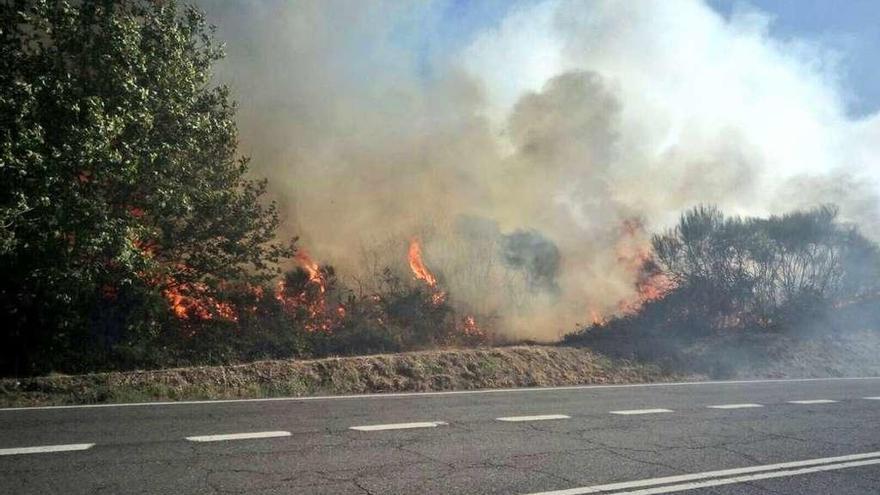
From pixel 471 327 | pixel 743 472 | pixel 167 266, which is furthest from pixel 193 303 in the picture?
pixel 743 472

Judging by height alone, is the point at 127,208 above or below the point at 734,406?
above

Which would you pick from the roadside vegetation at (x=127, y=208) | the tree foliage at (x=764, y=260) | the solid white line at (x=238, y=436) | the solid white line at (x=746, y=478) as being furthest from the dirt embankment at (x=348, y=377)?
the solid white line at (x=746, y=478)

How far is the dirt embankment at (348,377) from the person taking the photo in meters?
9.52

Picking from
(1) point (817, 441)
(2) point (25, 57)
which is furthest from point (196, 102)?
(1) point (817, 441)

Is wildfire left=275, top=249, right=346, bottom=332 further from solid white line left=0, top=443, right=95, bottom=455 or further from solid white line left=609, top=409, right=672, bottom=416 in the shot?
solid white line left=0, top=443, right=95, bottom=455

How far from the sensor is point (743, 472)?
604 cm

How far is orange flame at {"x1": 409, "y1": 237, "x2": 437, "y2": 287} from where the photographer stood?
1789cm

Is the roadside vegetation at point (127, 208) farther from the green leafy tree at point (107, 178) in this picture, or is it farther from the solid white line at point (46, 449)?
the solid white line at point (46, 449)

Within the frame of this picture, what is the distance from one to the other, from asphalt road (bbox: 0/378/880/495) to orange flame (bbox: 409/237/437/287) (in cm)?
793

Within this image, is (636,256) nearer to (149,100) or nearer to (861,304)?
(861,304)

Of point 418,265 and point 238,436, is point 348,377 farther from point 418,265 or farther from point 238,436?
point 418,265

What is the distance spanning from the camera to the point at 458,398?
33.2 ft

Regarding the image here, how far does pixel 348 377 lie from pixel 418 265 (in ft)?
24.1

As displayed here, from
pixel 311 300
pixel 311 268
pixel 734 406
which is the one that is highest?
pixel 311 268
